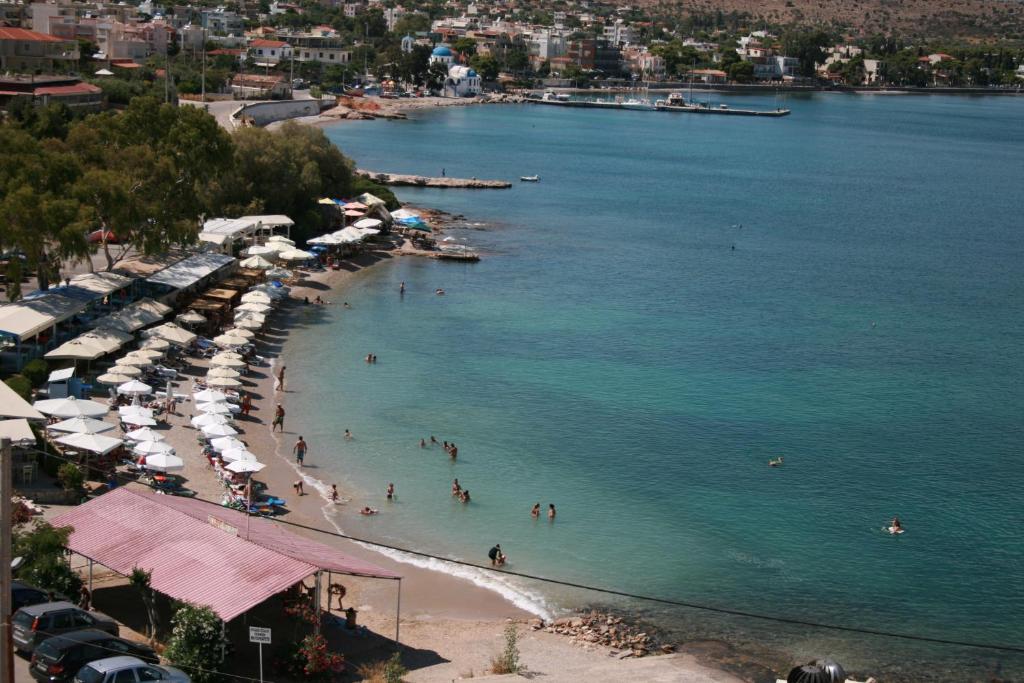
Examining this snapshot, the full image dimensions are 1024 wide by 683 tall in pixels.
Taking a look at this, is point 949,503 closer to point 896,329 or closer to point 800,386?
point 800,386

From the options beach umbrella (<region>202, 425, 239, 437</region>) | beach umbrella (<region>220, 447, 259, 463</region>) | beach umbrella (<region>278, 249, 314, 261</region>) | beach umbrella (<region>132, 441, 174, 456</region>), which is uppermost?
beach umbrella (<region>278, 249, 314, 261</region>)

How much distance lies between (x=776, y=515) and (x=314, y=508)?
39.7 feet

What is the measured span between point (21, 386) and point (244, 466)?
6542mm

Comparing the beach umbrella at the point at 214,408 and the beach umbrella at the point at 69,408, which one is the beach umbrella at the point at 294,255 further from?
the beach umbrella at the point at 69,408

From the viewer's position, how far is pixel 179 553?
20281 mm

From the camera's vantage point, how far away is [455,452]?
34.5 m

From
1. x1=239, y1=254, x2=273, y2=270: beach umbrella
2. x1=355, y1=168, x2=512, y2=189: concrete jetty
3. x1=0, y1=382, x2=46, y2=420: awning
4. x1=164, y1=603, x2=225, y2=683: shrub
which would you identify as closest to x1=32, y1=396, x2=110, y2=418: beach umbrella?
x1=0, y1=382, x2=46, y2=420: awning

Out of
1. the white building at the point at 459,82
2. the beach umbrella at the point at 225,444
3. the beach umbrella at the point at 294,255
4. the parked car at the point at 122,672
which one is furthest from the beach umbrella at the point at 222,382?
the white building at the point at 459,82

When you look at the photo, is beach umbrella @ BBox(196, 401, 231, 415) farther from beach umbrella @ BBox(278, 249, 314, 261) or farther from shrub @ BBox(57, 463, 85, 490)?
beach umbrella @ BBox(278, 249, 314, 261)

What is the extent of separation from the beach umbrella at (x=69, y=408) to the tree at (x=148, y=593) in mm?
10163

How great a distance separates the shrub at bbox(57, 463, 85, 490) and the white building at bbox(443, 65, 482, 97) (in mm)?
169445

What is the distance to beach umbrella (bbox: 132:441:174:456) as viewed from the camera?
2858cm

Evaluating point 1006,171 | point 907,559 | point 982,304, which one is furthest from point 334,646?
point 1006,171

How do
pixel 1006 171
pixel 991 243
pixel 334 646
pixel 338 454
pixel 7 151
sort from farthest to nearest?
pixel 1006 171
pixel 991 243
pixel 7 151
pixel 338 454
pixel 334 646
